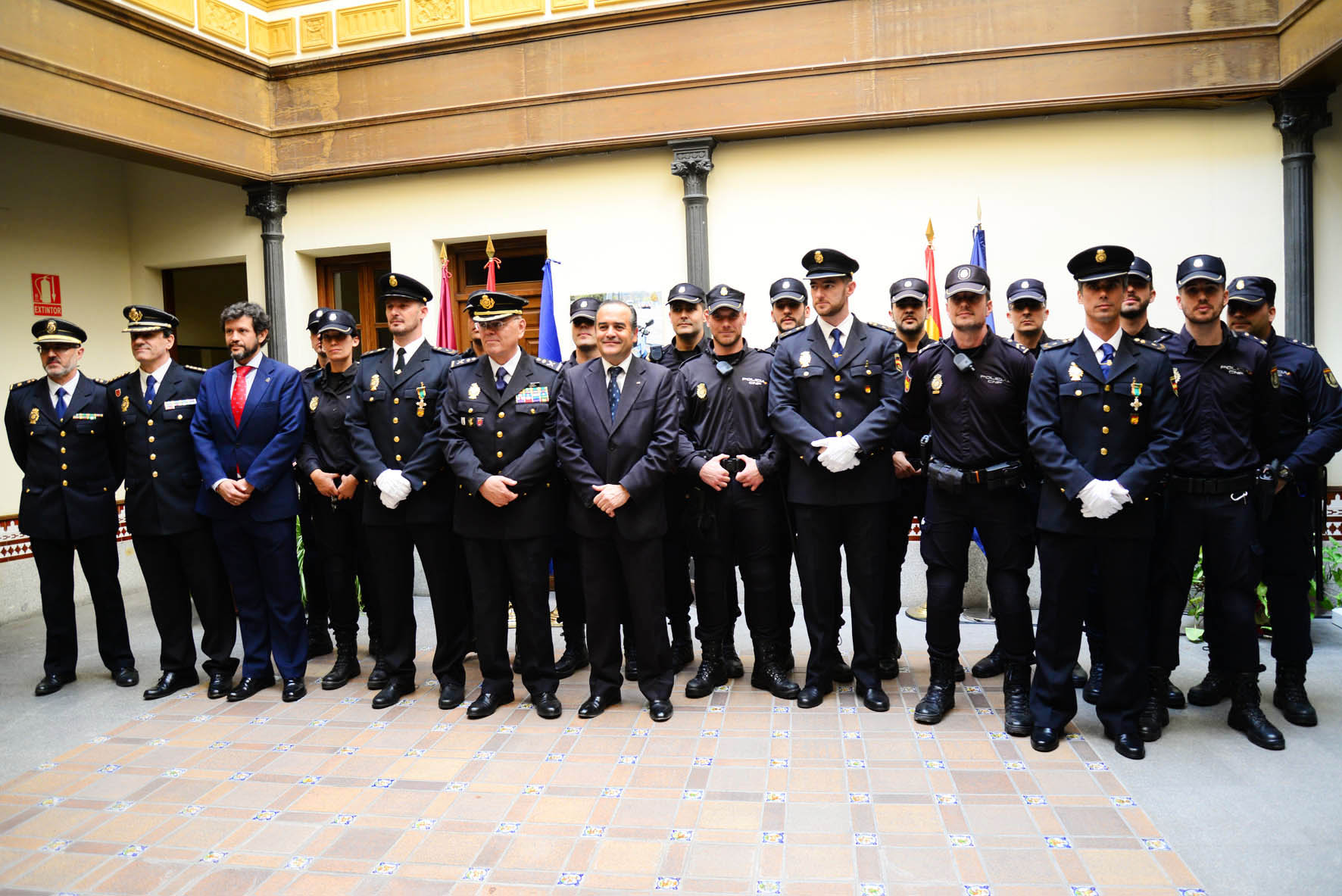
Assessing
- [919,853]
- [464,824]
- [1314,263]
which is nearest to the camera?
[919,853]

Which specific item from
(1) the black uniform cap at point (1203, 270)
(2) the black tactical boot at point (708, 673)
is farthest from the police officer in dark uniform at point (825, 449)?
(1) the black uniform cap at point (1203, 270)

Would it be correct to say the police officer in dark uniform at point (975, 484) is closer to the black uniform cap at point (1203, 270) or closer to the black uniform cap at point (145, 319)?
the black uniform cap at point (1203, 270)

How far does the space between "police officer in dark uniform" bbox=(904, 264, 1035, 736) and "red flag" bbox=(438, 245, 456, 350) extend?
403 centimetres

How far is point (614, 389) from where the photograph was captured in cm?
395

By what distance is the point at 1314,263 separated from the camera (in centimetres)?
559

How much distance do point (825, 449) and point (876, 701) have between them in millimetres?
1168

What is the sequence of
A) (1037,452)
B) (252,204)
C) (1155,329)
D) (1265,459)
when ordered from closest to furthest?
(1037,452)
(1265,459)
(1155,329)
(252,204)

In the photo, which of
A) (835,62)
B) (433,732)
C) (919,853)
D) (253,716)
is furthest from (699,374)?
(835,62)

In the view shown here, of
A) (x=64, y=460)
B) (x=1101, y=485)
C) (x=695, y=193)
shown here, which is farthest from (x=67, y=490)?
(x=1101, y=485)

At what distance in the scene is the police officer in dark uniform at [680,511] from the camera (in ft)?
14.0

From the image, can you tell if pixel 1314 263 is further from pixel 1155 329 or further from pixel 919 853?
pixel 919 853

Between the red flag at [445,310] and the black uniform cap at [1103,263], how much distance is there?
4.53 m

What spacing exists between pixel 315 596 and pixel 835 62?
4896mm

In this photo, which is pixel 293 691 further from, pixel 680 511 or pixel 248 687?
pixel 680 511
